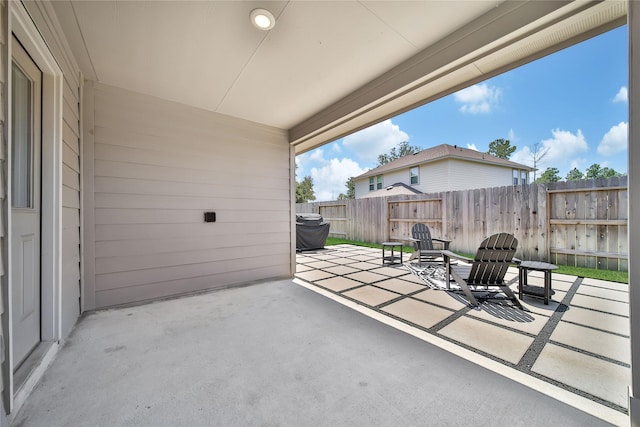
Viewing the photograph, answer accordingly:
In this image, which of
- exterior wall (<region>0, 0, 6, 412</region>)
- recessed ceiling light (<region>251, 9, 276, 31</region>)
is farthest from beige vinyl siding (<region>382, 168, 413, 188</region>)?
exterior wall (<region>0, 0, 6, 412</region>)

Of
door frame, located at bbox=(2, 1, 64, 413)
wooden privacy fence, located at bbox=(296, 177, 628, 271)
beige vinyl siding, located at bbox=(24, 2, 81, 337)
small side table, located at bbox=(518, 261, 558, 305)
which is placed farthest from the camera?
wooden privacy fence, located at bbox=(296, 177, 628, 271)

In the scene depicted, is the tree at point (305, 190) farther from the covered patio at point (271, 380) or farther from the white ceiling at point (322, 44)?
the covered patio at point (271, 380)

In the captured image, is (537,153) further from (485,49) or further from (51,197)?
(51,197)

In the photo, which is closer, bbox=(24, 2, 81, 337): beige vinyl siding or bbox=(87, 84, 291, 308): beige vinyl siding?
bbox=(24, 2, 81, 337): beige vinyl siding

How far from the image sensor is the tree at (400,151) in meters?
23.1

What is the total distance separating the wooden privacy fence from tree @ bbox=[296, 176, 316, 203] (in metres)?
17.4

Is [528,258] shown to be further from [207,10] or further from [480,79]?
[207,10]

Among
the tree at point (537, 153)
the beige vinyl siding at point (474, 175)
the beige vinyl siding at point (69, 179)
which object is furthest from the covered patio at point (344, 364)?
the tree at point (537, 153)

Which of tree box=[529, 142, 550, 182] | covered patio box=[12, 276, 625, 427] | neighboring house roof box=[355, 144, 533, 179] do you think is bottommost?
covered patio box=[12, 276, 625, 427]

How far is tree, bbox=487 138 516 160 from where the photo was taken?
18562mm

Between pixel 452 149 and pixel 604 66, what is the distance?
256 inches

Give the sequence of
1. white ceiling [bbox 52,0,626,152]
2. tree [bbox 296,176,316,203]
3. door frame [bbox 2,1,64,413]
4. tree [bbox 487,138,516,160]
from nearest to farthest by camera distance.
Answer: white ceiling [bbox 52,0,626,152], door frame [bbox 2,1,64,413], tree [bbox 487,138,516,160], tree [bbox 296,176,316,203]

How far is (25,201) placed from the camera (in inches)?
68.4

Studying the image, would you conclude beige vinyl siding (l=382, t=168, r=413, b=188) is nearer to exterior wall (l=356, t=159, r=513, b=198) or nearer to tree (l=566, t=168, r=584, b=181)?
exterior wall (l=356, t=159, r=513, b=198)
